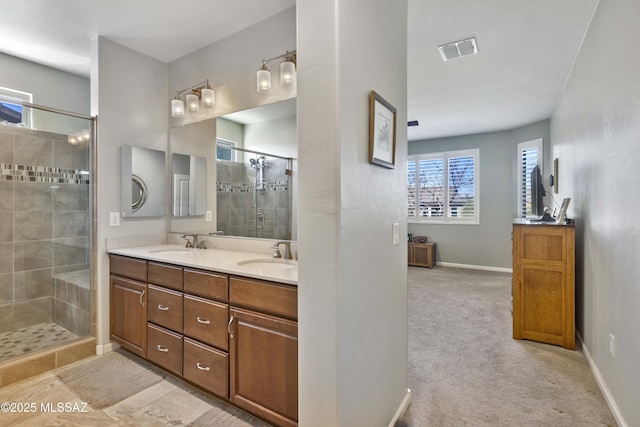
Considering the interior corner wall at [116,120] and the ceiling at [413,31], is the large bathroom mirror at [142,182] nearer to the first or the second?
the interior corner wall at [116,120]

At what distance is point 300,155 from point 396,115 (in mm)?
763

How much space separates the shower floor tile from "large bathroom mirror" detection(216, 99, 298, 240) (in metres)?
1.59

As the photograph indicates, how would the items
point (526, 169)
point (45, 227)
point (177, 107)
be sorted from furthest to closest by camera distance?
point (526, 169), point (177, 107), point (45, 227)

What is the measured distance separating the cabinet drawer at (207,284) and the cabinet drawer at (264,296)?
0.19 ft

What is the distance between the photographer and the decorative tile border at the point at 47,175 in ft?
8.74

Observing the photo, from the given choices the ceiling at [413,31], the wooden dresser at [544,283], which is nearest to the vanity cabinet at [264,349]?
the ceiling at [413,31]

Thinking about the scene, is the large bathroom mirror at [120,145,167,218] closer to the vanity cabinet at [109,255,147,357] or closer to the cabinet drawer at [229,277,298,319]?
the vanity cabinet at [109,255,147,357]

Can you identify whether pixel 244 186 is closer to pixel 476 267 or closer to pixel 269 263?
pixel 269 263

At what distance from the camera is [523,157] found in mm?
5785

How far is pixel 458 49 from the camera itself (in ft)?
9.61

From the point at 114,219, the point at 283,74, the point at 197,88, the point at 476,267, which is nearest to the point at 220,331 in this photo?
the point at 114,219

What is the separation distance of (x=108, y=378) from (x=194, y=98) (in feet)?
7.87

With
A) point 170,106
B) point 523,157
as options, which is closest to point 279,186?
point 170,106

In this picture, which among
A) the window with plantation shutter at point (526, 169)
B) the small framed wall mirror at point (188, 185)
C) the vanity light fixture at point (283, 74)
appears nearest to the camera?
the vanity light fixture at point (283, 74)
